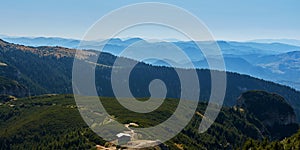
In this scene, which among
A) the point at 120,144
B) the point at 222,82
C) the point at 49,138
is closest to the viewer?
the point at 222,82

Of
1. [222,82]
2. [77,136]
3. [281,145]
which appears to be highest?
[222,82]

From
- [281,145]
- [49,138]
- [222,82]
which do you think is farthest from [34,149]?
[222,82]

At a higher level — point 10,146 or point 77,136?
point 77,136

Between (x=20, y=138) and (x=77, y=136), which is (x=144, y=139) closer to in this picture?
(x=77, y=136)

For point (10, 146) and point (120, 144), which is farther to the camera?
point (10, 146)

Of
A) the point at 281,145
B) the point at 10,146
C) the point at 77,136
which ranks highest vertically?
the point at 281,145

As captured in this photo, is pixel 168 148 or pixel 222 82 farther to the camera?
pixel 168 148

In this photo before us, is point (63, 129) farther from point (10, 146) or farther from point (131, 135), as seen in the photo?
point (131, 135)

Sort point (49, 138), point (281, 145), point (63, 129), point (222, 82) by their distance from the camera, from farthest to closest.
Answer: point (63, 129) < point (49, 138) < point (281, 145) < point (222, 82)

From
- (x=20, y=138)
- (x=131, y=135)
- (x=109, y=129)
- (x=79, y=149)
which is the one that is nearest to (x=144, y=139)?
(x=131, y=135)
